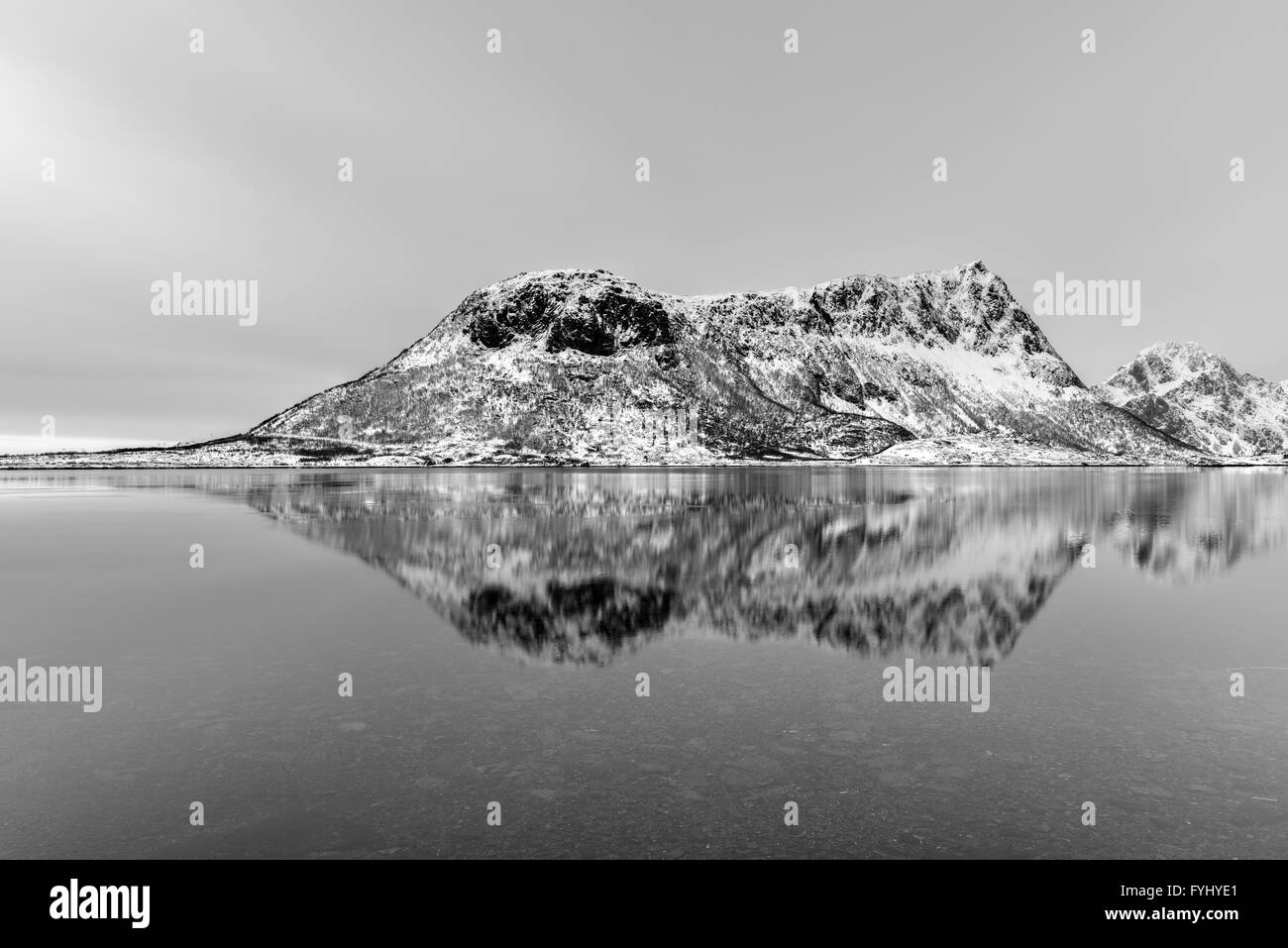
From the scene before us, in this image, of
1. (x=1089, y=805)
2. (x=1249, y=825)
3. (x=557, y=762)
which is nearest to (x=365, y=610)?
(x=557, y=762)

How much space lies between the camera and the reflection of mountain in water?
2455cm

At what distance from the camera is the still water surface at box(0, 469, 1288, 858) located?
11.0m

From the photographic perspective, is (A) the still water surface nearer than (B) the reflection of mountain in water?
Yes

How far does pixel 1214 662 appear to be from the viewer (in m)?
20.6

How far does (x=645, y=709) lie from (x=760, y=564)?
22534mm

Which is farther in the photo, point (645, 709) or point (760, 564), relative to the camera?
point (760, 564)

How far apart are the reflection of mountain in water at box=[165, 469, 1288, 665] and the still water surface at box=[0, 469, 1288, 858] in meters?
0.30

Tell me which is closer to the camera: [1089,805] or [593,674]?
[1089,805]

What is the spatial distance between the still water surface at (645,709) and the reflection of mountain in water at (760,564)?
296 millimetres

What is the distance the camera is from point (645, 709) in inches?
656

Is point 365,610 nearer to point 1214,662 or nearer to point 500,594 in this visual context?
point 500,594
